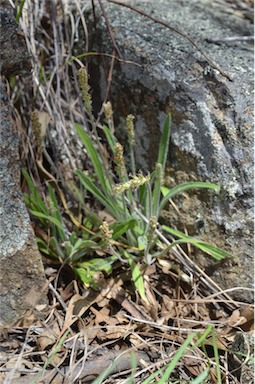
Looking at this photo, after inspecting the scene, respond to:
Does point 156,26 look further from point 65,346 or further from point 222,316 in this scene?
point 65,346

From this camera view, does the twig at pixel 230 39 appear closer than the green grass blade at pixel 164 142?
No

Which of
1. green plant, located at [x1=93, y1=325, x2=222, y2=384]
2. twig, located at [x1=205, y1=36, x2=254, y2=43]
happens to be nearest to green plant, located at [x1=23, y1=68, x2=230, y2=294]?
green plant, located at [x1=93, y1=325, x2=222, y2=384]

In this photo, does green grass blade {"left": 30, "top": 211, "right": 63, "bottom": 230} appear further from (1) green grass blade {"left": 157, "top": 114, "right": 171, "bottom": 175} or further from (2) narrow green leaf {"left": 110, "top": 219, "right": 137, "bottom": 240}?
(1) green grass blade {"left": 157, "top": 114, "right": 171, "bottom": 175}

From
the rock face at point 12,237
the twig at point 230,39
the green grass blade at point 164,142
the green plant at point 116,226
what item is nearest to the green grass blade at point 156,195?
the green plant at point 116,226

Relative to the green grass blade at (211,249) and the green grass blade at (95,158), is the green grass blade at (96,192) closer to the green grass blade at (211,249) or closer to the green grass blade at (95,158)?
the green grass blade at (95,158)

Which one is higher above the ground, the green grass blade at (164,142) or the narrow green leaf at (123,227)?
the green grass blade at (164,142)

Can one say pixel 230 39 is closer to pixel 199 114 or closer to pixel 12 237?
pixel 199 114
